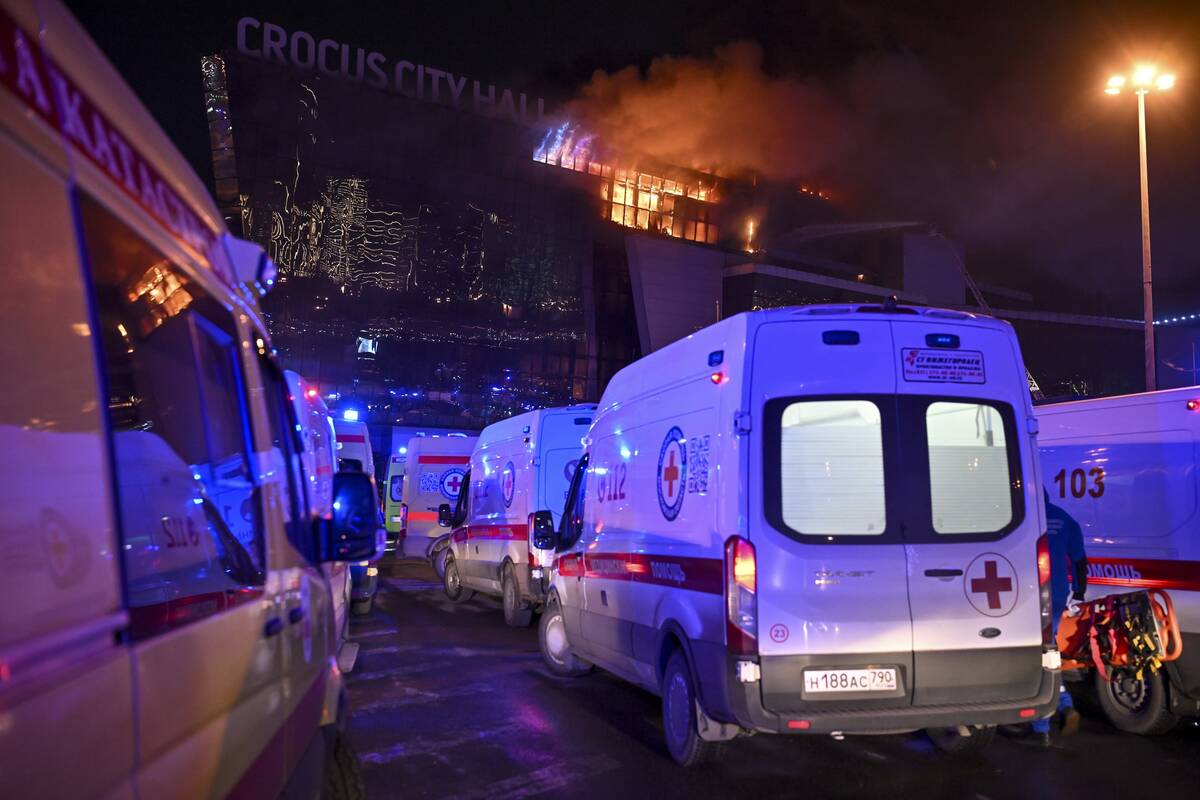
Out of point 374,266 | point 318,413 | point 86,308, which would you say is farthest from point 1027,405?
point 374,266

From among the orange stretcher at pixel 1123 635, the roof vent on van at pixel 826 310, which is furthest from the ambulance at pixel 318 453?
the orange stretcher at pixel 1123 635

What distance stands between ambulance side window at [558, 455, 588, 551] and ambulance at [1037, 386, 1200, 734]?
3.78 meters

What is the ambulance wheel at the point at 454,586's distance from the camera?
1549 centimetres

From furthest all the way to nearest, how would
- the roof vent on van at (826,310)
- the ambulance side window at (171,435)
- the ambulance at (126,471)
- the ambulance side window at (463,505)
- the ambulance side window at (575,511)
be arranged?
the ambulance side window at (463,505), the ambulance side window at (575,511), the roof vent on van at (826,310), the ambulance side window at (171,435), the ambulance at (126,471)

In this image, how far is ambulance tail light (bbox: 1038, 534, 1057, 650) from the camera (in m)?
5.64

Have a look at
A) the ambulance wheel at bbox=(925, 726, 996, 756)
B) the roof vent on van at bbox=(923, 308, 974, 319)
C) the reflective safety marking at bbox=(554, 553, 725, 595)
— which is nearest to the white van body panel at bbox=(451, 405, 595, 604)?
the reflective safety marking at bbox=(554, 553, 725, 595)

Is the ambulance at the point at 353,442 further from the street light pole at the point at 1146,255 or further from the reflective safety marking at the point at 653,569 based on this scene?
the street light pole at the point at 1146,255

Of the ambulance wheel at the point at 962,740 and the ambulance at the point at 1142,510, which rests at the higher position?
the ambulance at the point at 1142,510

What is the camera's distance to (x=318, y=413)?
902cm

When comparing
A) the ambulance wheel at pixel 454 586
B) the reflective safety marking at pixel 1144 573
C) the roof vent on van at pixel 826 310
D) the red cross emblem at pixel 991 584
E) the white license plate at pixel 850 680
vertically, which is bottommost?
the ambulance wheel at pixel 454 586

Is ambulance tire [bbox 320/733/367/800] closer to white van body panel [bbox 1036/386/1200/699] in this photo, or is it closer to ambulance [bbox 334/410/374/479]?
white van body panel [bbox 1036/386/1200/699]

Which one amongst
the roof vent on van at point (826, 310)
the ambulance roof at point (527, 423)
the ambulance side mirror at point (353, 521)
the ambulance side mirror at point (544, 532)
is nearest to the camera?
the ambulance side mirror at point (353, 521)

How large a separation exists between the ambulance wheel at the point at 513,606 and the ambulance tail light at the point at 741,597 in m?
7.35

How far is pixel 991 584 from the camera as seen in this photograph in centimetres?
556
